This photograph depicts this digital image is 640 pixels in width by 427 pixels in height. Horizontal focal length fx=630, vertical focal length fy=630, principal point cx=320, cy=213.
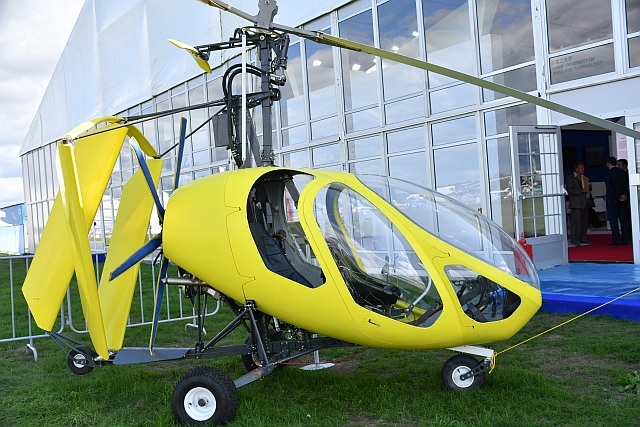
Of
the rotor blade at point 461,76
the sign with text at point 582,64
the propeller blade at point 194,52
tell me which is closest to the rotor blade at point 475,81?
the rotor blade at point 461,76

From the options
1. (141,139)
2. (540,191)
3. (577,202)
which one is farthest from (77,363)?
(577,202)

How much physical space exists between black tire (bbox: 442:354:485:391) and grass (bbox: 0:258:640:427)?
76mm

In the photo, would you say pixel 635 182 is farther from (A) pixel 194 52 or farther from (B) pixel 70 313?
(B) pixel 70 313

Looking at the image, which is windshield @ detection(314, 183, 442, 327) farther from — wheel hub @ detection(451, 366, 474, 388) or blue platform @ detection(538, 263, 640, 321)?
blue platform @ detection(538, 263, 640, 321)

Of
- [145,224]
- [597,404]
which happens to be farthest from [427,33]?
[597,404]

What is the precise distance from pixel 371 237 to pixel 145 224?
2026mm

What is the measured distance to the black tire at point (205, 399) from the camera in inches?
157

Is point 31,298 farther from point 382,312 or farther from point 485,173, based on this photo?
point 485,173

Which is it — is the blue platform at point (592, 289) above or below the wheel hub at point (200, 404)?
above

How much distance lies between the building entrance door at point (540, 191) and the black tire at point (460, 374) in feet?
16.7

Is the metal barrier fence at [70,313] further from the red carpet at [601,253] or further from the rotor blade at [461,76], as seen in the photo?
the red carpet at [601,253]

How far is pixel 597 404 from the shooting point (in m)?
4.05

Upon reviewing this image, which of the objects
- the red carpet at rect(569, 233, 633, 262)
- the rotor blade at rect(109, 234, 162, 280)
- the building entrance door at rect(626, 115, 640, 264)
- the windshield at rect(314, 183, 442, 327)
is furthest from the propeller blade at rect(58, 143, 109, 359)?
the red carpet at rect(569, 233, 633, 262)

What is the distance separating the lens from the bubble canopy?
161 inches
